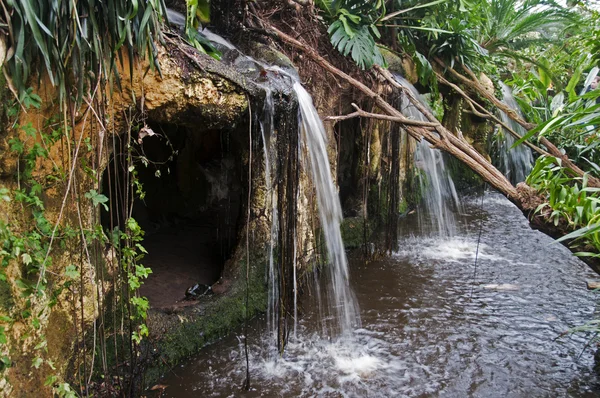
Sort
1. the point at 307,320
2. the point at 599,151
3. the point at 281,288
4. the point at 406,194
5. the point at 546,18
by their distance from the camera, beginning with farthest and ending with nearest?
the point at 546,18, the point at 406,194, the point at 599,151, the point at 307,320, the point at 281,288

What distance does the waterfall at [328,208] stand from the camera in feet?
13.1

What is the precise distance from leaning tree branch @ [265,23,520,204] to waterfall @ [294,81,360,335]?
0.77 meters

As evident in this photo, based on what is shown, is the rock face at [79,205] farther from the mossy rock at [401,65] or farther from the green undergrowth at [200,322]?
the mossy rock at [401,65]

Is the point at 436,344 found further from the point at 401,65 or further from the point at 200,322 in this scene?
the point at 401,65

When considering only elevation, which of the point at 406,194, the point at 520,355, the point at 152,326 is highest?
the point at 406,194

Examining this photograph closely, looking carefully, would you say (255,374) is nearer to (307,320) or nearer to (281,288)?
(281,288)

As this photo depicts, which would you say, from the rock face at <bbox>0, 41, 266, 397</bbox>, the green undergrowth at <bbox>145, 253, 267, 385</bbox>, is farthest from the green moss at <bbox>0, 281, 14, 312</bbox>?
the green undergrowth at <bbox>145, 253, 267, 385</bbox>

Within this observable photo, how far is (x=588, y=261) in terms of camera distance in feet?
10.4

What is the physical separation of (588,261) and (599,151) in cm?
219

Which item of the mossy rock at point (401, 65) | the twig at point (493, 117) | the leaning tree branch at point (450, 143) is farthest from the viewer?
the mossy rock at point (401, 65)

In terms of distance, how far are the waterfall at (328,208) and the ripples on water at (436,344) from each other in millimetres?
154

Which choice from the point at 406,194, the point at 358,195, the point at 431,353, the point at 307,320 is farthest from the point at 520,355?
the point at 406,194

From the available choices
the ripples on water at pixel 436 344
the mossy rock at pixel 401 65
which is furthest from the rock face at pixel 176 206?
the mossy rock at pixel 401 65

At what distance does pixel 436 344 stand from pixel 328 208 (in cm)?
164
